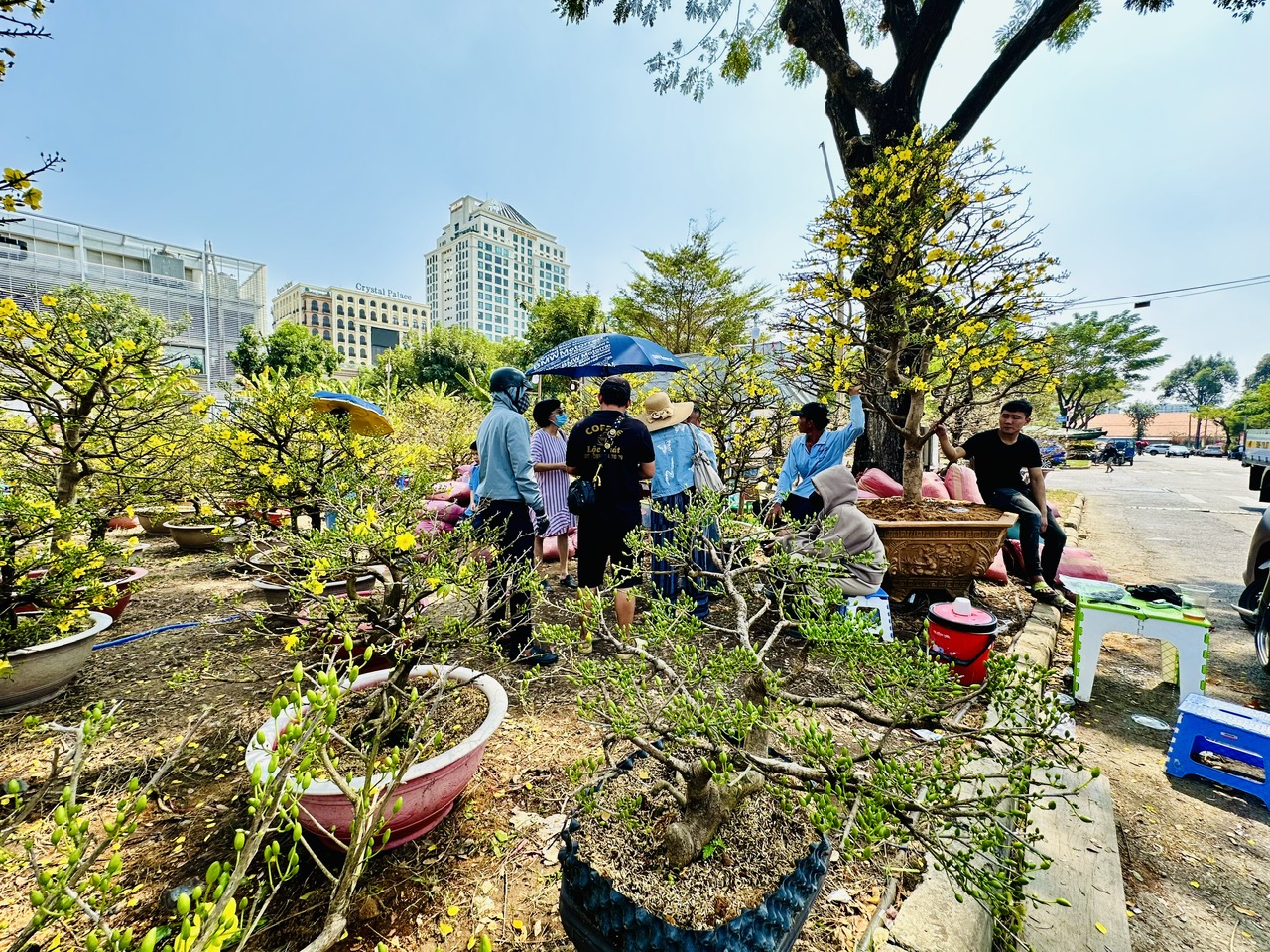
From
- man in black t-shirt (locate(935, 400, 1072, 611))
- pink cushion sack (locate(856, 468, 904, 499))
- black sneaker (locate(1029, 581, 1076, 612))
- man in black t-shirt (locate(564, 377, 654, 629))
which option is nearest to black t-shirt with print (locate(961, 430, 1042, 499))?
man in black t-shirt (locate(935, 400, 1072, 611))

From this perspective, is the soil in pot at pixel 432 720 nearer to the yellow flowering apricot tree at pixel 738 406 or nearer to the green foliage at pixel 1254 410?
the yellow flowering apricot tree at pixel 738 406

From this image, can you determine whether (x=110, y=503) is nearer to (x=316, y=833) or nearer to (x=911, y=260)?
(x=316, y=833)

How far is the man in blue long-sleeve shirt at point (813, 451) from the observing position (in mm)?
3861

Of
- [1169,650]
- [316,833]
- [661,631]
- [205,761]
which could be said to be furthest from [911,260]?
[205,761]

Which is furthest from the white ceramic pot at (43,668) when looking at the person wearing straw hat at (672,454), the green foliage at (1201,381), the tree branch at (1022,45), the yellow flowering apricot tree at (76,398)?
the green foliage at (1201,381)

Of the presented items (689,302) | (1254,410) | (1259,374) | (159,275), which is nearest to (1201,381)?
(1259,374)

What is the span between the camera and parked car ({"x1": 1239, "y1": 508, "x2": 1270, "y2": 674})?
11.3 feet

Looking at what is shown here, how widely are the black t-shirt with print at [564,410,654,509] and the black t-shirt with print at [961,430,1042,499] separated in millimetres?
3286

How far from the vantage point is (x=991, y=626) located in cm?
285

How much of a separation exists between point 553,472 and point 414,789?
12.2ft

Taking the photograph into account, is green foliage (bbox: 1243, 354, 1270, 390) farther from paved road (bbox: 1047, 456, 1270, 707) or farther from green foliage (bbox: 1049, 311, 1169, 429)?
paved road (bbox: 1047, 456, 1270, 707)

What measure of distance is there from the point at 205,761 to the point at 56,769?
1977 mm

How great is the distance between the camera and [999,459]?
15.0 ft

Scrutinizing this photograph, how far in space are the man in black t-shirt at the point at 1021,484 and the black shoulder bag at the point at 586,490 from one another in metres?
2.88
